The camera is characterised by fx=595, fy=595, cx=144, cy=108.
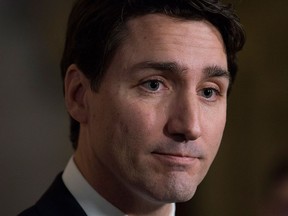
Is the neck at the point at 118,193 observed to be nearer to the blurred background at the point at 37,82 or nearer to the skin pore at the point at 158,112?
the skin pore at the point at 158,112

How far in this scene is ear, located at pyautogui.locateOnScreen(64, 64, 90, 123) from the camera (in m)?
1.33

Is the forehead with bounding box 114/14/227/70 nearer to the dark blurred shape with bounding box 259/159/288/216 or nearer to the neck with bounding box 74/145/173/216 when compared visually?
the neck with bounding box 74/145/173/216

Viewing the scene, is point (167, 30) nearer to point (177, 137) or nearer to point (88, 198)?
point (177, 137)

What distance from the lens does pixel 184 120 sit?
118 centimetres

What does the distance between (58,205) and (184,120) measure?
0.34 m

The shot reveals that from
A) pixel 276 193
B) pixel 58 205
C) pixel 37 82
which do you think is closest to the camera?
pixel 58 205

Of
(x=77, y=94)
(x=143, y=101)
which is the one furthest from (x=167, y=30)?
(x=77, y=94)

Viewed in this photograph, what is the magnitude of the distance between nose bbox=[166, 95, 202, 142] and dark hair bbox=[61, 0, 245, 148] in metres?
0.18

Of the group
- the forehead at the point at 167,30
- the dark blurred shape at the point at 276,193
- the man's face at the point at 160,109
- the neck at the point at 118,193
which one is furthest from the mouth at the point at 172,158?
the dark blurred shape at the point at 276,193

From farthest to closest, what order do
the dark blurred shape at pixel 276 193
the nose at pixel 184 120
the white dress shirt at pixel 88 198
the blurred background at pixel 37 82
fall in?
the dark blurred shape at pixel 276 193 < the blurred background at pixel 37 82 < the white dress shirt at pixel 88 198 < the nose at pixel 184 120

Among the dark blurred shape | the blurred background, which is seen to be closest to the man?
the blurred background

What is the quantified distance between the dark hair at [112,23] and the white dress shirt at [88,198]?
0.21 metres

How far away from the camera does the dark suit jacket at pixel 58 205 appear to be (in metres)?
1.27

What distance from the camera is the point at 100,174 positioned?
1312 mm
